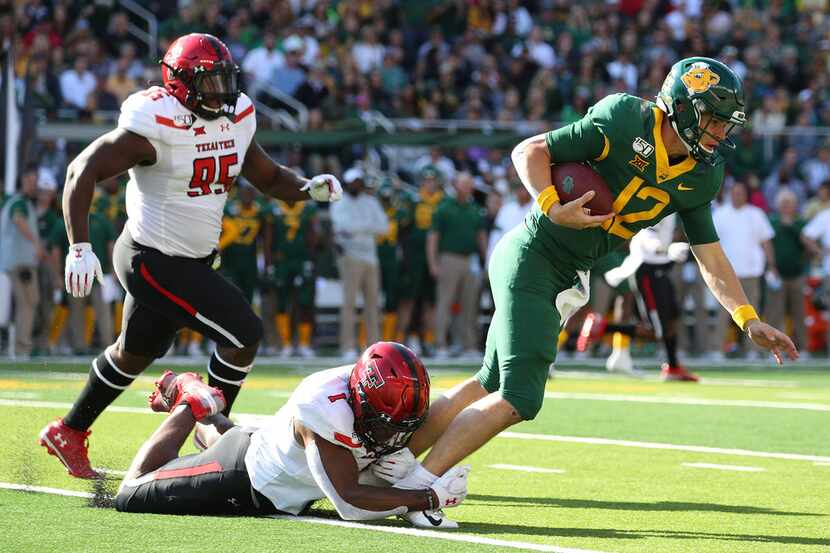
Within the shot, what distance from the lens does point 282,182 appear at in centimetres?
669

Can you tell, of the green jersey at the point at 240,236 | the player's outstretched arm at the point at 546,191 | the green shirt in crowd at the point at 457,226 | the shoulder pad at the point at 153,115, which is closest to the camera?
the player's outstretched arm at the point at 546,191

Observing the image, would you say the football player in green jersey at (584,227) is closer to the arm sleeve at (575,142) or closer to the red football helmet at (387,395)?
the arm sleeve at (575,142)

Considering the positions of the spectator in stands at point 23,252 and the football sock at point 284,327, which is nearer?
the spectator in stands at point 23,252

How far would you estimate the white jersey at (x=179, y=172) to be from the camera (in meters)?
6.01

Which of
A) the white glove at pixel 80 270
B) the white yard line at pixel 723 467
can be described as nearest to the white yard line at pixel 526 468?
the white yard line at pixel 723 467

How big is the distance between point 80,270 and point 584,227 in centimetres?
194

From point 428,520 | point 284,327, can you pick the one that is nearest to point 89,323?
point 284,327

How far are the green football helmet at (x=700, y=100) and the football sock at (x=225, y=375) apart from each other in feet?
6.90

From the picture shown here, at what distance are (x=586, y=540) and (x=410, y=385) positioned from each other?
2.65ft

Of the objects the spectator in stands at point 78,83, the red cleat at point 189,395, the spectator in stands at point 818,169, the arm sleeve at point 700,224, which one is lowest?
the red cleat at point 189,395

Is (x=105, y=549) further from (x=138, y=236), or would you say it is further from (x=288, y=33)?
(x=288, y=33)

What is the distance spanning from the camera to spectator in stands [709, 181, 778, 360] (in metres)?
15.9

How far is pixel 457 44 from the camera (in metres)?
21.0

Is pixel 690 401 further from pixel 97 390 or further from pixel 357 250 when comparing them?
pixel 97 390
